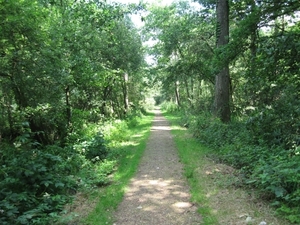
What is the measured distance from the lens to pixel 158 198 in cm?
562

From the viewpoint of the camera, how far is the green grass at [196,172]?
4736 mm

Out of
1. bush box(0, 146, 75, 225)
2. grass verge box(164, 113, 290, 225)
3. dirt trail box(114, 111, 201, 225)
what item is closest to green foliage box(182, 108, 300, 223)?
grass verge box(164, 113, 290, 225)

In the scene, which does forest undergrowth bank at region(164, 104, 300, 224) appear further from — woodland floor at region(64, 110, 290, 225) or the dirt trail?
the dirt trail

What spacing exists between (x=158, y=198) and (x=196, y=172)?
6.02 feet

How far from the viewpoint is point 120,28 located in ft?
60.5

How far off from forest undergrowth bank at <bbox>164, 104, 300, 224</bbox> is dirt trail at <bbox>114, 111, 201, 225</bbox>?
4.36 ft

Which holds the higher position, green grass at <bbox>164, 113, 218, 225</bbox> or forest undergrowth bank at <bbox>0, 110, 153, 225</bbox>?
forest undergrowth bank at <bbox>0, 110, 153, 225</bbox>

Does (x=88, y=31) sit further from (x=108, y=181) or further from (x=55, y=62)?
(x=108, y=181)

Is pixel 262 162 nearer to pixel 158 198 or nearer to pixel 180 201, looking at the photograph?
pixel 180 201

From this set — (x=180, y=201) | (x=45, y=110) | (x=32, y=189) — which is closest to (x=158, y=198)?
(x=180, y=201)

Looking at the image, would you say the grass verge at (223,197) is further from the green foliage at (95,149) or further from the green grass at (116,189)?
the green foliage at (95,149)

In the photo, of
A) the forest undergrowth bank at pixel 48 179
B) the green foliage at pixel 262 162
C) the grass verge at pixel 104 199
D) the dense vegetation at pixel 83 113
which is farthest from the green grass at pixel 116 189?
the green foliage at pixel 262 162

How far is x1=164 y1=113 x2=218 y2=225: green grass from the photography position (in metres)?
4.74

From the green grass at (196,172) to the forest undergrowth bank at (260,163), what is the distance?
0.43 metres
